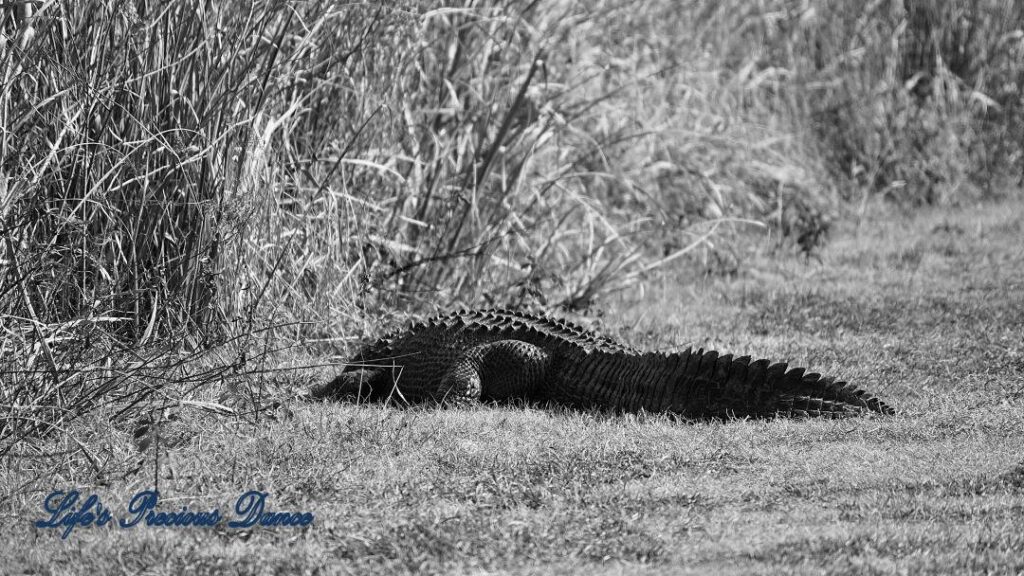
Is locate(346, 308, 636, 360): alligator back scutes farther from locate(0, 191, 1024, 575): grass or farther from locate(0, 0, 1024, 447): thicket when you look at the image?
locate(0, 191, 1024, 575): grass

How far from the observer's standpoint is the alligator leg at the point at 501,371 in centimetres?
540

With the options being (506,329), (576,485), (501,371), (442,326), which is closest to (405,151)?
(442,326)

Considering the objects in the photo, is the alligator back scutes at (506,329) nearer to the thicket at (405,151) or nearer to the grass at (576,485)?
the thicket at (405,151)

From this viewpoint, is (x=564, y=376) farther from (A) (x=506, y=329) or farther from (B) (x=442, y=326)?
(B) (x=442, y=326)

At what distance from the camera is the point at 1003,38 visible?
1088cm

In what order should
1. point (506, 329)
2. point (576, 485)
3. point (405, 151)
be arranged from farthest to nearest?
point (405, 151) < point (506, 329) < point (576, 485)

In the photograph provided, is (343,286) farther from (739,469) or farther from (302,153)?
(739,469)

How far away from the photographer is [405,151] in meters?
6.97

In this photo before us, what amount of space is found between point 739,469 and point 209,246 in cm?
244

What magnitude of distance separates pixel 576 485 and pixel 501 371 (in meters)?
1.42

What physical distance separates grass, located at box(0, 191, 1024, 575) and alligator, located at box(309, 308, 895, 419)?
0.42 feet

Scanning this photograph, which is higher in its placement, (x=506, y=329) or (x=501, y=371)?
(x=506, y=329)

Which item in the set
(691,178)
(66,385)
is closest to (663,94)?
(691,178)

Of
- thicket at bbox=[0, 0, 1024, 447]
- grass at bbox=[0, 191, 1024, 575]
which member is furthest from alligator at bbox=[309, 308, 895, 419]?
thicket at bbox=[0, 0, 1024, 447]
